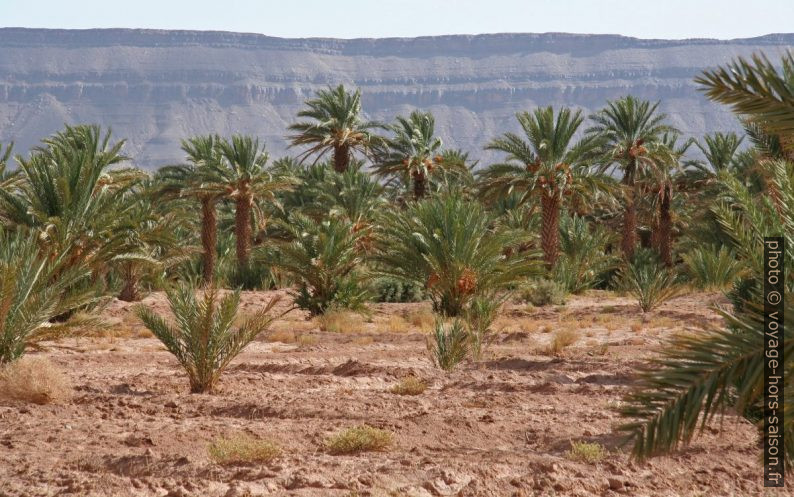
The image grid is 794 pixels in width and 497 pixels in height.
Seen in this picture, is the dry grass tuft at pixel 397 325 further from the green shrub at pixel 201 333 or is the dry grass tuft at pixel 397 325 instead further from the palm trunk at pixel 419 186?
the palm trunk at pixel 419 186

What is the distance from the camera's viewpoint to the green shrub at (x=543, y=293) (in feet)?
82.6

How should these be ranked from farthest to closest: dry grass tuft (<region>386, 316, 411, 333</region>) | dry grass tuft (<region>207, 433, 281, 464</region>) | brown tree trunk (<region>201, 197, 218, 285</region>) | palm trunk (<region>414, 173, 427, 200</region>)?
1. palm trunk (<region>414, 173, 427, 200</region>)
2. brown tree trunk (<region>201, 197, 218, 285</region>)
3. dry grass tuft (<region>386, 316, 411, 333</region>)
4. dry grass tuft (<region>207, 433, 281, 464</region>)

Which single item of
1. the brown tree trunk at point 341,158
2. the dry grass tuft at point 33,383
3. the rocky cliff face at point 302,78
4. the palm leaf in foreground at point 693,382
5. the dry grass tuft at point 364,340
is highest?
the rocky cliff face at point 302,78

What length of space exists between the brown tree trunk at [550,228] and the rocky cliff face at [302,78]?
123112 mm

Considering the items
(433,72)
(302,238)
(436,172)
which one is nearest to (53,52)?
(433,72)

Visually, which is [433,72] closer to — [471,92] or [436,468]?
[471,92]

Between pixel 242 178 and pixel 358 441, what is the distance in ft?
78.2

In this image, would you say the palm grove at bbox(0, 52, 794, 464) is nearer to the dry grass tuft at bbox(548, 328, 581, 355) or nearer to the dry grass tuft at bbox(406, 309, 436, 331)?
the dry grass tuft at bbox(406, 309, 436, 331)

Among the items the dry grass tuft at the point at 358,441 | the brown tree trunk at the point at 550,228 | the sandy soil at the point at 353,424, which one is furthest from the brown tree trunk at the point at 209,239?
the dry grass tuft at the point at 358,441

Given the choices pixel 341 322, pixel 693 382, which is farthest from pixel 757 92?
pixel 341 322

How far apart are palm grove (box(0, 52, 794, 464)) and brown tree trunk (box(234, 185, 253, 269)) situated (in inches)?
3.2

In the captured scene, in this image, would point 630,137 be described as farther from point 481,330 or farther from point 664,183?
point 481,330

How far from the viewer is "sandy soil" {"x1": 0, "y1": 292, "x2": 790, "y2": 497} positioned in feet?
24.2

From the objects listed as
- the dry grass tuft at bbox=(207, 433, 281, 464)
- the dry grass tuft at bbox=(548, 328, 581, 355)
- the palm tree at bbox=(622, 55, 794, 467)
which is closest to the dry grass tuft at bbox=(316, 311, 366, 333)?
the dry grass tuft at bbox=(548, 328, 581, 355)
